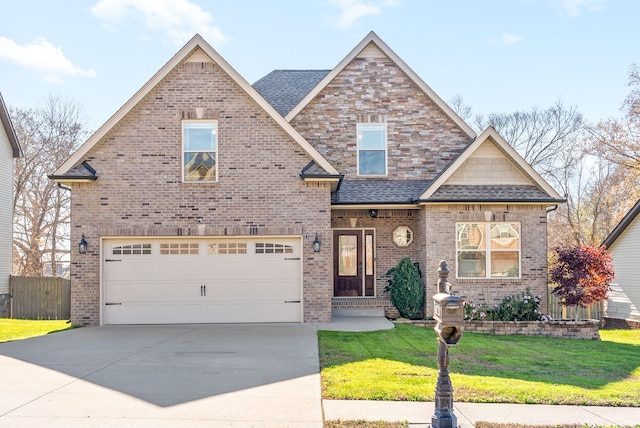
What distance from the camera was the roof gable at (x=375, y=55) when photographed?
17781 millimetres

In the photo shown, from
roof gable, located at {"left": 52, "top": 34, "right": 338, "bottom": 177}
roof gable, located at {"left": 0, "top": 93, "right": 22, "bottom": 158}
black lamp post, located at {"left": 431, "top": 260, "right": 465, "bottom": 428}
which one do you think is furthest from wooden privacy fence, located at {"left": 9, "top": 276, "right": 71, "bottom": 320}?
black lamp post, located at {"left": 431, "top": 260, "right": 465, "bottom": 428}

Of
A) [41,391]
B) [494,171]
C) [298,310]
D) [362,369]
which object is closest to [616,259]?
[494,171]

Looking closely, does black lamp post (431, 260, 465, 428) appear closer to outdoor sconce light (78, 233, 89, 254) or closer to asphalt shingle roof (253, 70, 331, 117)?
outdoor sconce light (78, 233, 89, 254)

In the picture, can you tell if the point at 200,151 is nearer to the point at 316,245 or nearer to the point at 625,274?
the point at 316,245

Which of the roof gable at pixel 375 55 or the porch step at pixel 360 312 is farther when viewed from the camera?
the roof gable at pixel 375 55

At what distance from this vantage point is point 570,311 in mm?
19953

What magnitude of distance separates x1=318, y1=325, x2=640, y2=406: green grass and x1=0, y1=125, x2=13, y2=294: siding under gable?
52.2 feet

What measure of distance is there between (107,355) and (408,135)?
1136cm

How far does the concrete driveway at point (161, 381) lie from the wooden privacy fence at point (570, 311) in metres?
9.70

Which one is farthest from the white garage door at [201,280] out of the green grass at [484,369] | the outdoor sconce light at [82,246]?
the green grass at [484,369]

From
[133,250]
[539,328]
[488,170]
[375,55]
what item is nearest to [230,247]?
[133,250]

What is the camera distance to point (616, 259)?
20.3 m

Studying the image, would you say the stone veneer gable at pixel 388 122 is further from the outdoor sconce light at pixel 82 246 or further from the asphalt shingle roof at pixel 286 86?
the outdoor sconce light at pixel 82 246

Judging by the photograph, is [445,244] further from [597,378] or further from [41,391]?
[41,391]
